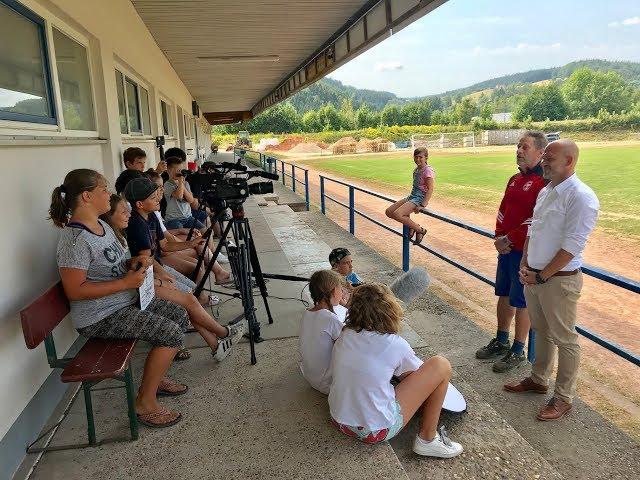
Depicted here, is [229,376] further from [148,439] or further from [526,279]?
[526,279]

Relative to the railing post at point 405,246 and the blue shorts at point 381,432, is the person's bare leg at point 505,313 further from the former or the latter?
the railing post at point 405,246

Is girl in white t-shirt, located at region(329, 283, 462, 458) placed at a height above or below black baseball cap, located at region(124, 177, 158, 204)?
below

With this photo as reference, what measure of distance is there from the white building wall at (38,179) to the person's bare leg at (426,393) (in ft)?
5.81

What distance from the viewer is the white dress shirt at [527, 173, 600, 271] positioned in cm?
235

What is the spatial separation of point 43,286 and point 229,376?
1175 mm

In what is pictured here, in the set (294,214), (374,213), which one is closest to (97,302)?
(294,214)

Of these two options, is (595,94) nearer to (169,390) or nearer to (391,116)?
(391,116)

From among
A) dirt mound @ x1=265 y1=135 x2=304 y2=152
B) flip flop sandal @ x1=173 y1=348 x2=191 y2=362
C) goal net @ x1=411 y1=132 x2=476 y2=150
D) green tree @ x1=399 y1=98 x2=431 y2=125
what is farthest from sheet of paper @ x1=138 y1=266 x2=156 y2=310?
green tree @ x1=399 y1=98 x2=431 y2=125

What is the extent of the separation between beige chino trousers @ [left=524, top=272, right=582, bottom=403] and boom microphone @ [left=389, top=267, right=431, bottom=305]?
145 centimetres

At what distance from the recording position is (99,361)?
215 cm

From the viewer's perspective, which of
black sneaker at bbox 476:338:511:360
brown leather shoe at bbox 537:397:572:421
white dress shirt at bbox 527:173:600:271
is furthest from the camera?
black sneaker at bbox 476:338:511:360

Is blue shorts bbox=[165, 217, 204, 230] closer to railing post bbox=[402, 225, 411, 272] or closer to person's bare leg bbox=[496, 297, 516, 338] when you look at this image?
railing post bbox=[402, 225, 411, 272]

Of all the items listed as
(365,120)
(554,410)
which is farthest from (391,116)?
(554,410)

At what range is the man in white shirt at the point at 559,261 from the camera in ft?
7.77
